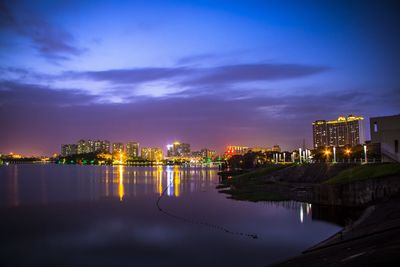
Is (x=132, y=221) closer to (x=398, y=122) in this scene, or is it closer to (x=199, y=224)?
(x=199, y=224)

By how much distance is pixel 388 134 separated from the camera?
55.3 meters

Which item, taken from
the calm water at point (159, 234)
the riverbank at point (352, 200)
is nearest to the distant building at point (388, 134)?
the riverbank at point (352, 200)

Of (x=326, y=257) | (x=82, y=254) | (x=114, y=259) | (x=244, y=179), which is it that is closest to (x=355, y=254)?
(x=326, y=257)

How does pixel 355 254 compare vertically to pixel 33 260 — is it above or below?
above

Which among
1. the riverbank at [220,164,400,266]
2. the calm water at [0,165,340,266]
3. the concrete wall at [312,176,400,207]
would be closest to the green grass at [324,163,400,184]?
the riverbank at [220,164,400,266]

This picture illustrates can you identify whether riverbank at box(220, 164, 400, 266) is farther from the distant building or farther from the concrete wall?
the distant building

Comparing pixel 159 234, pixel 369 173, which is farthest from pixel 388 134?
pixel 159 234

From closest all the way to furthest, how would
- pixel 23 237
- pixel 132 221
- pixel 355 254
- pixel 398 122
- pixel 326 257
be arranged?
pixel 355 254, pixel 326 257, pixel 23 237, pixel 132 221, pixel 398 122

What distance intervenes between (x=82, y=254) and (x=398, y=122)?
4551 cm

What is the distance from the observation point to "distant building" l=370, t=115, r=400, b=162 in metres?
54.2

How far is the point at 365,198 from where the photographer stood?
4372 cm

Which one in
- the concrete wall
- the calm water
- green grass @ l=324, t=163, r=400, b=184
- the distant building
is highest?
the distant building

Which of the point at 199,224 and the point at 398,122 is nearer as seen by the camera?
the point at 199,224

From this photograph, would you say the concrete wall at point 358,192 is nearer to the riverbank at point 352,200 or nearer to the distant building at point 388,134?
the riverbank at point 352,200
